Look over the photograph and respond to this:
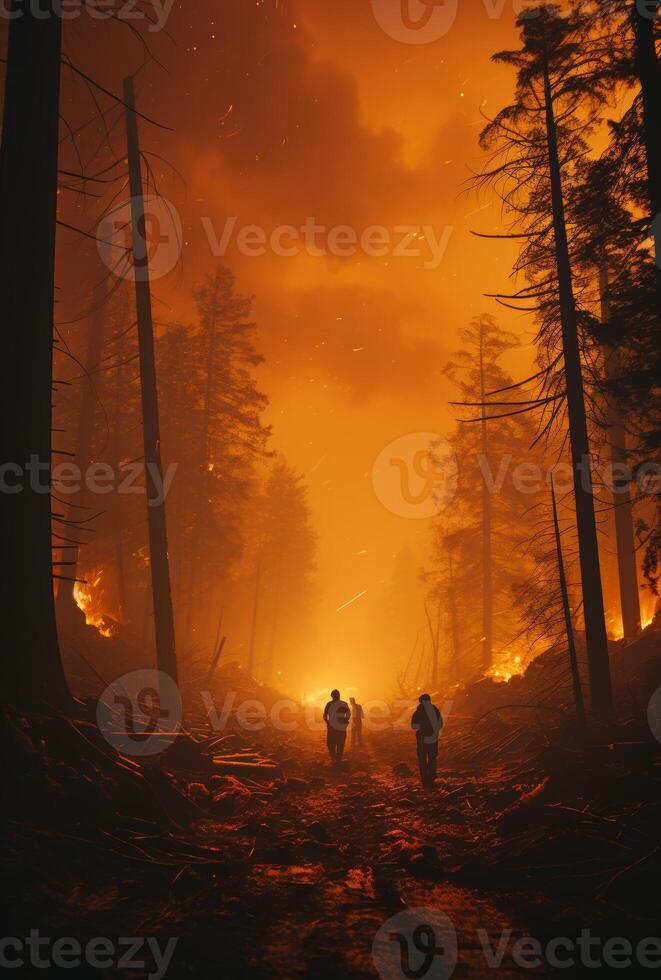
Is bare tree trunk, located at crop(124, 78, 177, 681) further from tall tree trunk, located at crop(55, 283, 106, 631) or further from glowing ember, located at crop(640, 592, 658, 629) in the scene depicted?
glowing ember, located at crop(640, 592, 658, 629)

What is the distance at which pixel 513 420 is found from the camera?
84.2 feet

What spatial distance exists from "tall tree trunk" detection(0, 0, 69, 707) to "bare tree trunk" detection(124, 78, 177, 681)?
512 centimetres

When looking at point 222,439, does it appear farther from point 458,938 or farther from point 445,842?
point 458,938

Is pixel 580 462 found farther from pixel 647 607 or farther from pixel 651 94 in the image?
pixel 647 607

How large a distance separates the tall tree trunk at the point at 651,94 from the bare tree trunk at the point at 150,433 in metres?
10.5

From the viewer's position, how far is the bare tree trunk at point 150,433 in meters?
11.5

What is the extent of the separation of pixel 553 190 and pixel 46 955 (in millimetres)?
13449

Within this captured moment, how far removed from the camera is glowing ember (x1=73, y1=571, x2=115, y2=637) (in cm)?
2077

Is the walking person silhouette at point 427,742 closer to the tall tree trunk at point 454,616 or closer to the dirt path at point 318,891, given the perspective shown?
the dirt path at point 318,891

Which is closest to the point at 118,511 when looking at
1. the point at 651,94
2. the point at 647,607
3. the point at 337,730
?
the point at 337,730

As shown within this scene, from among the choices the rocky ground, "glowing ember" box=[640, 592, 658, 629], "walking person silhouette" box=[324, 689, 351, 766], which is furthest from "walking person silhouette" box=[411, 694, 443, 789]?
"glowing ember" box=[640, 592, 658, 629]

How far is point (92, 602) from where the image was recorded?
22500 millimetres

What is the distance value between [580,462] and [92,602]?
834 inches

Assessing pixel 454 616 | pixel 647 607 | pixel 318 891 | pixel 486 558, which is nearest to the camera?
pixel 318 891
